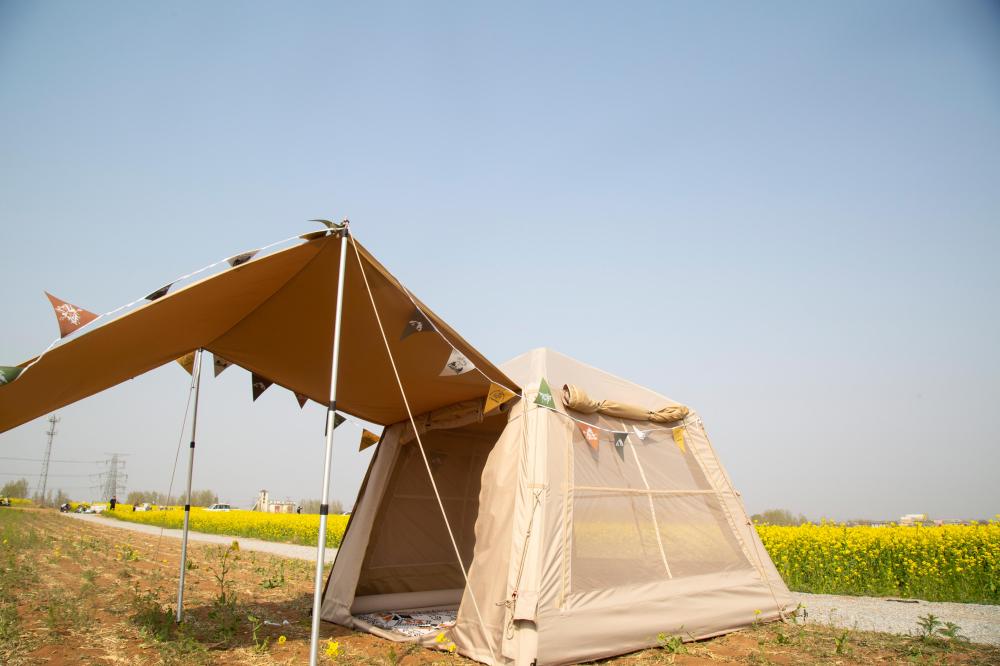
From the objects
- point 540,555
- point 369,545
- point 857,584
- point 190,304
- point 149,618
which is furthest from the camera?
point 857,584

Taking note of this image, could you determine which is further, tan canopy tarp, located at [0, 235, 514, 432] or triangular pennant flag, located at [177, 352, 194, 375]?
triangular pennant flag, located at [177, 352, 194, 375]

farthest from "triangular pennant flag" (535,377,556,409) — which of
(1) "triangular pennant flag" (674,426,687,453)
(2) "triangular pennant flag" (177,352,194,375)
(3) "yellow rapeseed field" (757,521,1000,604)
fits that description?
(3) "yellow rapeseed field" (757,521,1000,604)

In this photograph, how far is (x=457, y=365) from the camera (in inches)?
195

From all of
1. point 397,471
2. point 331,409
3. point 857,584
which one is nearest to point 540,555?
point 331,409

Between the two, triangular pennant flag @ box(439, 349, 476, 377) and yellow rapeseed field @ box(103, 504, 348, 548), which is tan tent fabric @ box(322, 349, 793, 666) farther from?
yellow rapeseed field @ box(103, 504, 348, 548)

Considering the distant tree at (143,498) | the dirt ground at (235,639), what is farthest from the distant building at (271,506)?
the dirt ground at (235,639)

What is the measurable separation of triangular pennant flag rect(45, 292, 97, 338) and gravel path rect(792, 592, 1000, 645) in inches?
264

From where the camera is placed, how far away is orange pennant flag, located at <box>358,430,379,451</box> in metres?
6.73

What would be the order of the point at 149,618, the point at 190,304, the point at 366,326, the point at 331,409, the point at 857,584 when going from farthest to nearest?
the point at 857,584, the point at 149,618, the point at 366,326, the point at 190,304, the point at 331,409

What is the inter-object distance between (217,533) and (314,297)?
24.2 meters

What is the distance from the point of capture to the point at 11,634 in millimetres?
4594

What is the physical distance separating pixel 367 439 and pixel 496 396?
88.1 inches

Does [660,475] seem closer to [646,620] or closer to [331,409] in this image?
[646,620]

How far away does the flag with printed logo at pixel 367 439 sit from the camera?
22.1 feet
